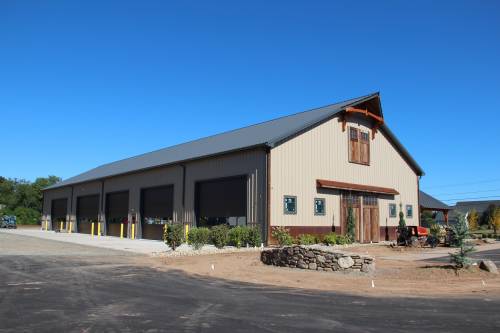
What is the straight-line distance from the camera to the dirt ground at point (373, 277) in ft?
39.9

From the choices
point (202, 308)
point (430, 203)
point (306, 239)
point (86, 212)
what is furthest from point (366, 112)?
point (86, 212)

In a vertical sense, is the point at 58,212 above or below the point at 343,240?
above

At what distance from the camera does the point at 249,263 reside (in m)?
17.9

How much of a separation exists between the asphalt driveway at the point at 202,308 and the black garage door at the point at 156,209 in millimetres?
18290

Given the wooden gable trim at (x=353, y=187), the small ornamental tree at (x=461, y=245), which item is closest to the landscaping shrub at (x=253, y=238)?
the wooden gable trim at (x=353, y=187)

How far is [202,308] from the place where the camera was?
30.2ft

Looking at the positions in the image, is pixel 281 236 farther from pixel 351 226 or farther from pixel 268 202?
pixel 351 226

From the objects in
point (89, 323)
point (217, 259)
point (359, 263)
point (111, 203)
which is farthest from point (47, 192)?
point (89, 323)

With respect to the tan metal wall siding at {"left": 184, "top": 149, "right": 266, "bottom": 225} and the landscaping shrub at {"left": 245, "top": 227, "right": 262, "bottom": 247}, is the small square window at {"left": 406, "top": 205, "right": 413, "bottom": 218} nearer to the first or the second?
the tan metal wall siding at {"left": 184, "top": 149, "right": 266, "bottom": 225}

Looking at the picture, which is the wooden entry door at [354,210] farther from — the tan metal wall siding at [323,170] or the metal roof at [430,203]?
the metal roof at [430,203]

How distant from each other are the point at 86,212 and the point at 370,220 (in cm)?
2655

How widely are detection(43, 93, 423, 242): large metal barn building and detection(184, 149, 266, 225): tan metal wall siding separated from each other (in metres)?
0.05

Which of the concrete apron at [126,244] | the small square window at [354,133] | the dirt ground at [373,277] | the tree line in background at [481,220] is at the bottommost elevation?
the dirt ground at [373,277]

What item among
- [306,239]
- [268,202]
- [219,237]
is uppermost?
[268,202]
